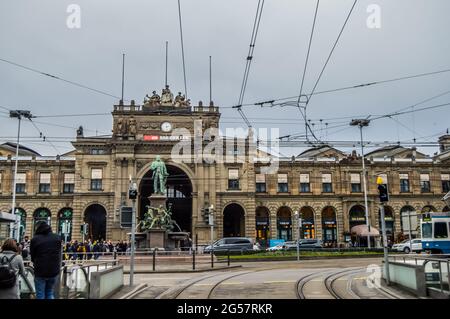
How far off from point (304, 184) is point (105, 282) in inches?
2029

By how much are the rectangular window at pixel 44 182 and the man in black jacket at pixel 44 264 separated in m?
53.4

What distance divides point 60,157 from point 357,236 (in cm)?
3870

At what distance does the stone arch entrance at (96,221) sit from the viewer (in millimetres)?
56938

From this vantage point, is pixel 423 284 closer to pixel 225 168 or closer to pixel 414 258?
pixel 414 258

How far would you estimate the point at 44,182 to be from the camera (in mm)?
58562

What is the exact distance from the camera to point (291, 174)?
61312 mm

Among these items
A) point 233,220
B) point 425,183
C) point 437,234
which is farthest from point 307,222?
point 437,234

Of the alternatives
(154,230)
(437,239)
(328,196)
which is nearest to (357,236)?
(328,196)

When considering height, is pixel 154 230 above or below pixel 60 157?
below

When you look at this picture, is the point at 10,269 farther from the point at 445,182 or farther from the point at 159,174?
the point at 445,182

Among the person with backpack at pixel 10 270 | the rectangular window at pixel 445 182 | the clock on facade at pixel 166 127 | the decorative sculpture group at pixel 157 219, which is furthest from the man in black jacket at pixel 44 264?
the rectangular window at pixel 445 182

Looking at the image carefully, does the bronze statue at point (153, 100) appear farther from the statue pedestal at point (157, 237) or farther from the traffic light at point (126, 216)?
the traffic light at point (126, 216)

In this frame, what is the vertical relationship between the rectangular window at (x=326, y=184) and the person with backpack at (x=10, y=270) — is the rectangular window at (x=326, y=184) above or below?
above
